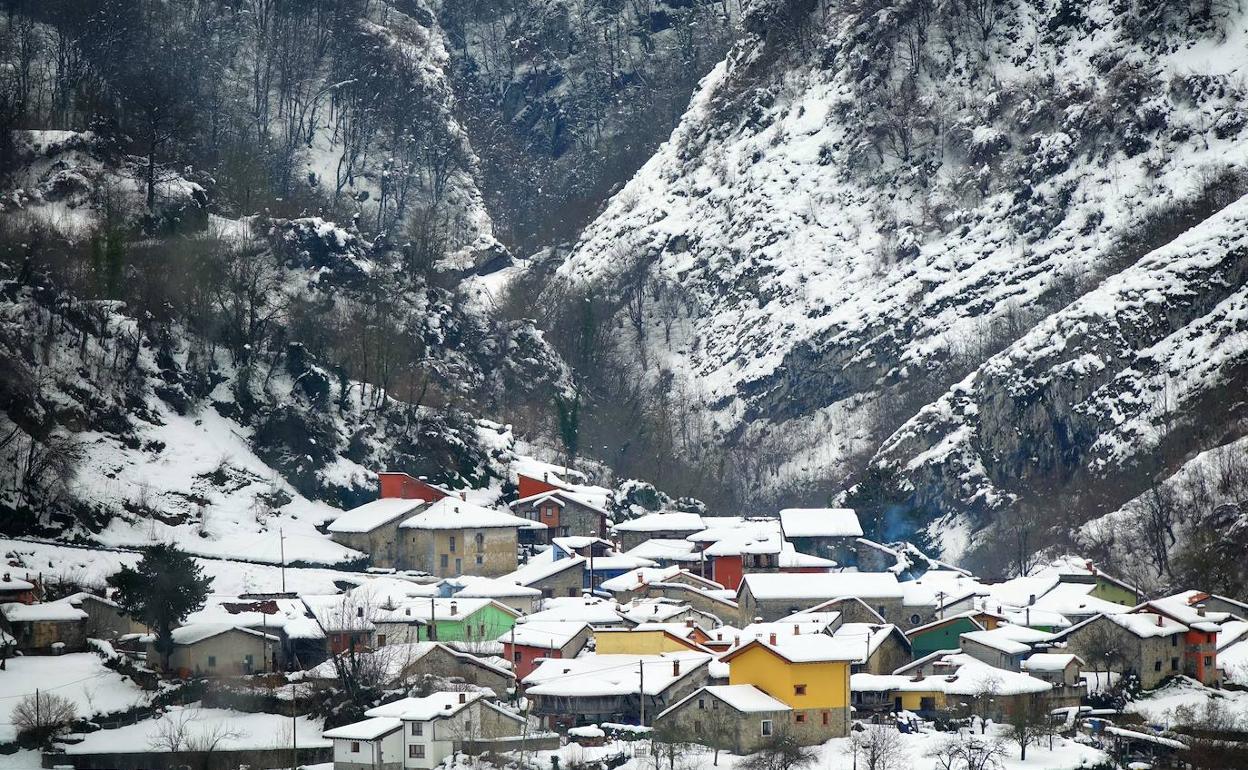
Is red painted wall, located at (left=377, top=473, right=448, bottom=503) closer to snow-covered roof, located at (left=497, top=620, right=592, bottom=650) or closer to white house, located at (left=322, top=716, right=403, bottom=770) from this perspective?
snow-covered roof, located at (left=497, top=620, right=592, bottom=650)

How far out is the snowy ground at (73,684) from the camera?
7144cm

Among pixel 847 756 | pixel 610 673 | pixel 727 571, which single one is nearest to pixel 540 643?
pixel 610 673

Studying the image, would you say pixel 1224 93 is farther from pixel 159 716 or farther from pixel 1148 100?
pixel 159 716

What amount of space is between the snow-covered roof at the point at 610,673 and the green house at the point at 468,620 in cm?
680

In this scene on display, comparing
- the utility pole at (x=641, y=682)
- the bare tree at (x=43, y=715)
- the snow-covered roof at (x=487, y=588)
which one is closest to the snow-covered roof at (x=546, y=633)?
the utility pole at (x=641, y=682)

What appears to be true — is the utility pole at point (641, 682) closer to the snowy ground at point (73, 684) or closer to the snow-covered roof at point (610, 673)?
the snow-covered roof at point (610, 673)

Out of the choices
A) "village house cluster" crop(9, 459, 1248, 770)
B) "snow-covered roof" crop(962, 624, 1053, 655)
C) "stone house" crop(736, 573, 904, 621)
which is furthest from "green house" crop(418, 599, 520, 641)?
"snow-covered roof" crop(962, 624, 1053, 655)

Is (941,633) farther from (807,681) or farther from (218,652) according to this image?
(218,652)

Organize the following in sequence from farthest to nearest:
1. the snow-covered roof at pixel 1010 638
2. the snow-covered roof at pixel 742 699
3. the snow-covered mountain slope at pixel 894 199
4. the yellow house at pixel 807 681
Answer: the snow-covered mountain slope at pixel 894 199 < the snow-covered roof at pixel 1010 638 < the yellow house at pixel 807 681 < the snow-covered roof at pixel 742 699

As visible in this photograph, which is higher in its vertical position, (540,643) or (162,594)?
(162,594)

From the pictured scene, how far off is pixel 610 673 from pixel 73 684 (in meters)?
20.0

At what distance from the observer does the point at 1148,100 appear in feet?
476

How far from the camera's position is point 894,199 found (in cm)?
15388

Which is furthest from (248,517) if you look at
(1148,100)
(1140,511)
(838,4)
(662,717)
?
(838,4)
